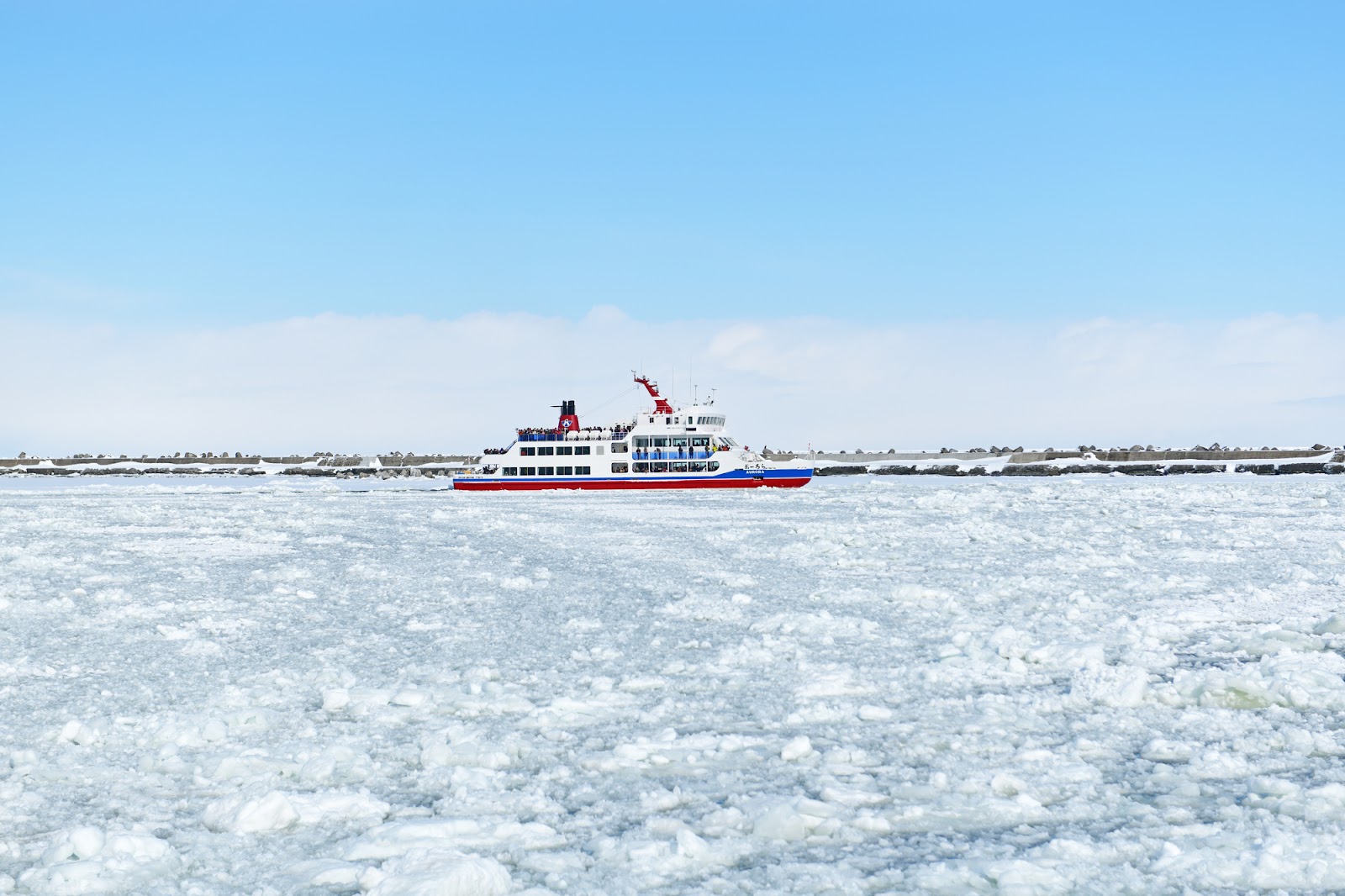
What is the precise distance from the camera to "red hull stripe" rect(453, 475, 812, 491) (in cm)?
5369

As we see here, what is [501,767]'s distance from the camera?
551cm

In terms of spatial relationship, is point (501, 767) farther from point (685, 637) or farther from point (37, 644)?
point (37, 644)

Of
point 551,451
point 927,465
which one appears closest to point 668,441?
point 551,451

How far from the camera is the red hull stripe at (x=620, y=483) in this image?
53688 mm

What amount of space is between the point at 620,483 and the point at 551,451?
15.9 feet

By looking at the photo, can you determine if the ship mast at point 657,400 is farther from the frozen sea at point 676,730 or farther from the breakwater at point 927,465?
the frozen sea at point 676,730

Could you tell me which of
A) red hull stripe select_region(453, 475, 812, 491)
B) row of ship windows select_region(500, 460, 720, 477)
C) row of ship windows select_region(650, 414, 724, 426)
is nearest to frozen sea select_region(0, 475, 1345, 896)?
red hull stripe select_region(453, 475, 812, 491)

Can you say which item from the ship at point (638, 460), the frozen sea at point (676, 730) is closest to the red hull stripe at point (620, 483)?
the ship at point (638, 460)

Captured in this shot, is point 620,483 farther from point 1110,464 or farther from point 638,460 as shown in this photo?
point 1110,464

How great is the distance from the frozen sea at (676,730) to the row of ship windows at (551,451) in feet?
138

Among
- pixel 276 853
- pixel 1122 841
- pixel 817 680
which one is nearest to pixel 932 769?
pixel 1122 841

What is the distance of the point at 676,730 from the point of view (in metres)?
6.13

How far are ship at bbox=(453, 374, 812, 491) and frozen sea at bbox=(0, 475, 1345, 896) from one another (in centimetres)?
3974

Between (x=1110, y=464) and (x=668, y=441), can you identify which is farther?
(x=1110, y=464)
